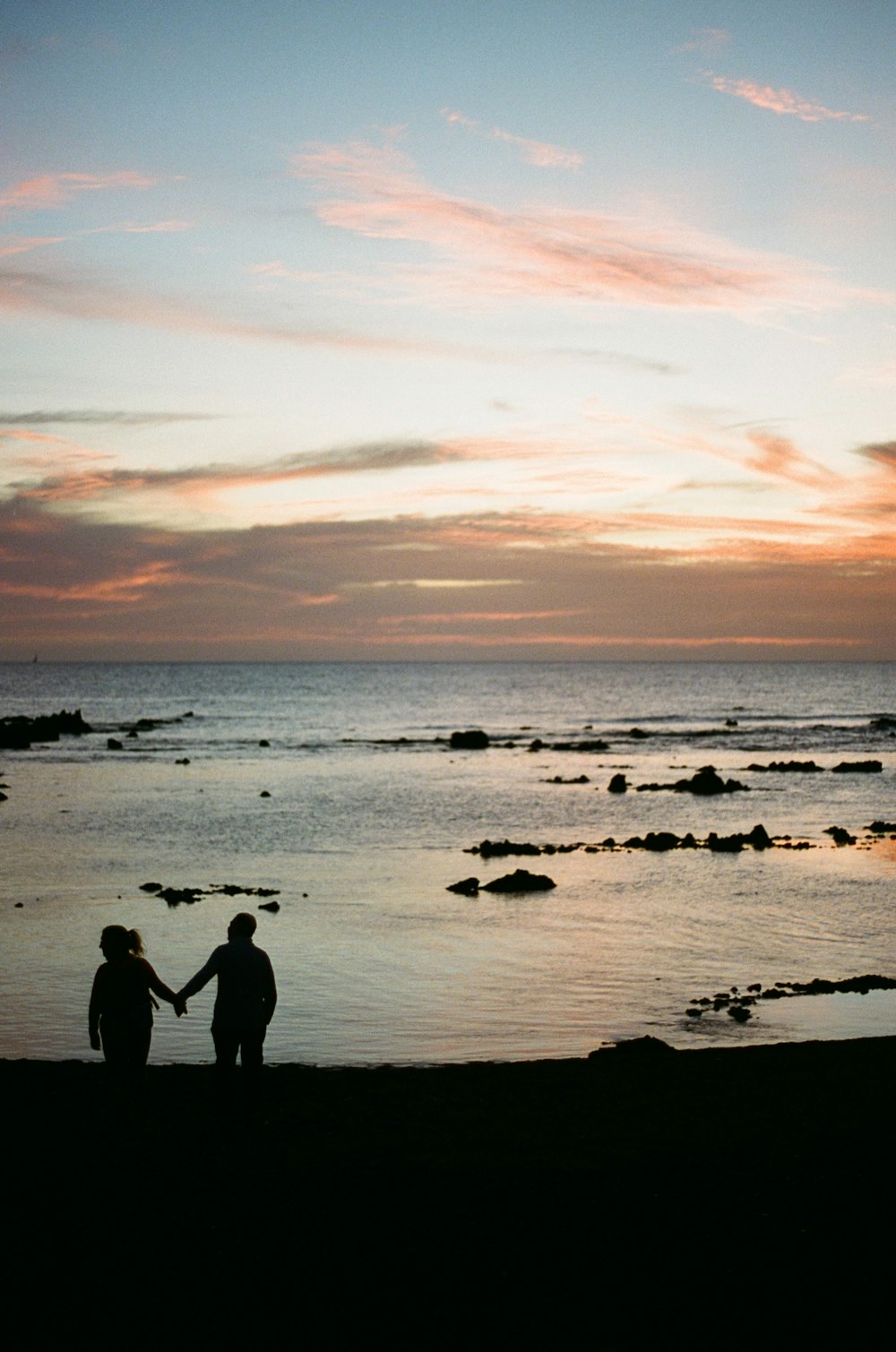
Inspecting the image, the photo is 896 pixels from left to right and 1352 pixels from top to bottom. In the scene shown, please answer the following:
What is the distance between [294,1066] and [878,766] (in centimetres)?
6438

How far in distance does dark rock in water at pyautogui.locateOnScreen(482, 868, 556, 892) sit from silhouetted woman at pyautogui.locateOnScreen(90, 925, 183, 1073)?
69.0ft

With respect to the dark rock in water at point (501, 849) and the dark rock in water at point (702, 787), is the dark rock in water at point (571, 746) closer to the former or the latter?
the dark rock in water at point (702, 787)

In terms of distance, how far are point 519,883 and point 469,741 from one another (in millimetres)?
63221

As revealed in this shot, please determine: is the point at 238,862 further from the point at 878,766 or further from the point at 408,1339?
the point at 878,766

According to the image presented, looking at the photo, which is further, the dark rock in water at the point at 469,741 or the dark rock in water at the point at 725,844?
the dark rock in water at the point at 469,741

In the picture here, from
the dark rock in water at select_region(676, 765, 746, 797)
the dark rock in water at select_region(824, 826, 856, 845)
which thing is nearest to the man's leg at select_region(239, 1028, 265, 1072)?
the dark rock in water at select_region(824, 826, 856, 845)

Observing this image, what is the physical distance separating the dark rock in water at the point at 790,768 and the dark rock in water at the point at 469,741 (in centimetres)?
2499

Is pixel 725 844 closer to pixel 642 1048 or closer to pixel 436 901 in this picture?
pixel 436 901

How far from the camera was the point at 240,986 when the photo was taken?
1216cm

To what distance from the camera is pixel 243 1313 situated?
26.7 feet

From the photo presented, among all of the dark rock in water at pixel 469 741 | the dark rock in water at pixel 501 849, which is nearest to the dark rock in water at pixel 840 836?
the dark rock in water at pixel 501 849

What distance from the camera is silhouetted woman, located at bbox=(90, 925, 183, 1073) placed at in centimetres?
1179

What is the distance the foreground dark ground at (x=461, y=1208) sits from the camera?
817cm

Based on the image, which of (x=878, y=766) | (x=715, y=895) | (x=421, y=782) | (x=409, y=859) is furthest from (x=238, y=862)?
(x=878, y=766)
